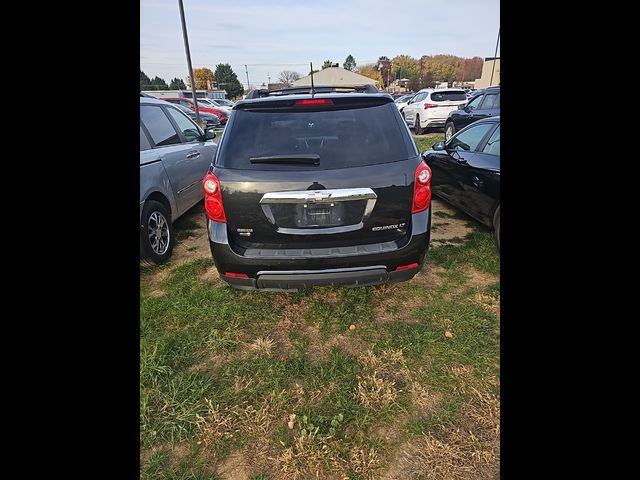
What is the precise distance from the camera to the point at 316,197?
2.31 metres

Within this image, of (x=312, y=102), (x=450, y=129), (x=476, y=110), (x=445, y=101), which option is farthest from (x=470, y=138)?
(x=445, y=101)

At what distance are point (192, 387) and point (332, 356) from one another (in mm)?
971

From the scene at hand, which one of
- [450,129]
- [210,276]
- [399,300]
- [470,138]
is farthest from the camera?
[450,129]

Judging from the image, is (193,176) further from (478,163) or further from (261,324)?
(478,163)

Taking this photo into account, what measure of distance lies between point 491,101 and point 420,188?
9.73 m

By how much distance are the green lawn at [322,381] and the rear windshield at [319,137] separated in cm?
134

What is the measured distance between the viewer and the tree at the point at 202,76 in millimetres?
71363

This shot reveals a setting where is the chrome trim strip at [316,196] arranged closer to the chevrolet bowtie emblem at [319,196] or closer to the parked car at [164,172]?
the chevrolet bowtie emblem at [319,196]

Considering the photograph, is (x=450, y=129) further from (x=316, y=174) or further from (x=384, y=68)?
(x=384, y=68)

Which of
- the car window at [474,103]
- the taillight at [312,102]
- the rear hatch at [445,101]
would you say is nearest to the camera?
the taillight at [312,102]

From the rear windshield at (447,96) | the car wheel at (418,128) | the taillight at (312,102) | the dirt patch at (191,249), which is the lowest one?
the dirt patch at (191,249)

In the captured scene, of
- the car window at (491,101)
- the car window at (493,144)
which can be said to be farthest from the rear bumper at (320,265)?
the car window at (491,101)

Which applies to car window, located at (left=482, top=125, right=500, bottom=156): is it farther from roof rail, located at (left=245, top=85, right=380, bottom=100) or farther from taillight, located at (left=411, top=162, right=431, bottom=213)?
taillight, located at (left=411, top=162, right=431, bottom=213)
